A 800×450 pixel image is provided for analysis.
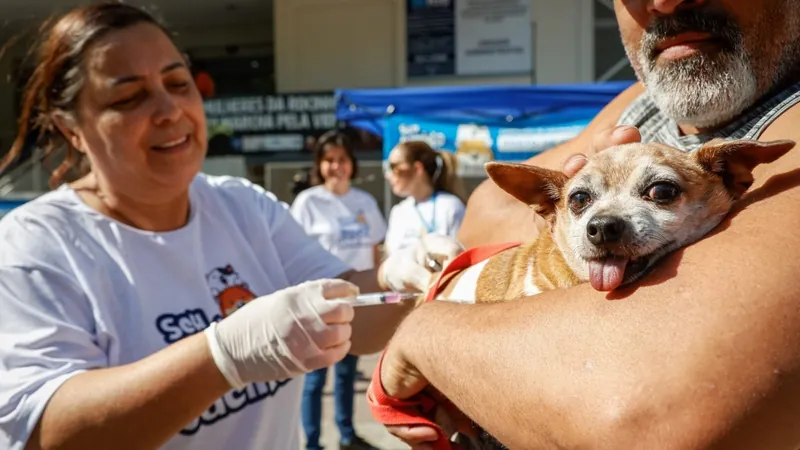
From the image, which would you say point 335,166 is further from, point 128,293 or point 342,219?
point 128,293

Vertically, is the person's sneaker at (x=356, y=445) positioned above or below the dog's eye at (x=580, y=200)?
below

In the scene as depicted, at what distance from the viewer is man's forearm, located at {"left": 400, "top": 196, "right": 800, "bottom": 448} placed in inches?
37.6

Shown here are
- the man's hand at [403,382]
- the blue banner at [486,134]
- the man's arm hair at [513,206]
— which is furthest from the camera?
the blue banner at [486,134]

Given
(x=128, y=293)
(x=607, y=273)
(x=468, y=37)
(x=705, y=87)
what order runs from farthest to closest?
(x=468, y=37)
(x=128, y=293)
(x=705, y=87)
(x=607, y=273)

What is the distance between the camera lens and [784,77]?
4.42 feet

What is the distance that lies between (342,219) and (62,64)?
386cm

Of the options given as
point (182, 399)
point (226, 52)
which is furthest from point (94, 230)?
point (226, 52)

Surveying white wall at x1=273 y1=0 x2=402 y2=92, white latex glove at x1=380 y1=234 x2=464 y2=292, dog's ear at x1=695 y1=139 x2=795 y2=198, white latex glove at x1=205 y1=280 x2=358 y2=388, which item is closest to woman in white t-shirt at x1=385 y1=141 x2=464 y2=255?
white latex glove at x1=380 y1=234 x2=464 y2=292

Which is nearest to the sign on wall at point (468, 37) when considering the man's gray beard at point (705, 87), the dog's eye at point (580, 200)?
the man's gray beard at point (705, 87)

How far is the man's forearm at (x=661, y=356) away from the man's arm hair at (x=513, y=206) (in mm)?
662

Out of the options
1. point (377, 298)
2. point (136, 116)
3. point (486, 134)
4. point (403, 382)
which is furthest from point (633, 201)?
point (486, 134)

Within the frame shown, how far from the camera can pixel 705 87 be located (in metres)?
1.31

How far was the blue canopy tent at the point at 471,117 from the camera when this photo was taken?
7.52 metres

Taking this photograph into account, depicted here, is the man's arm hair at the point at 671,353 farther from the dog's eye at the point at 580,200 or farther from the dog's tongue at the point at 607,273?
the dog's eye at the point at 580,200
